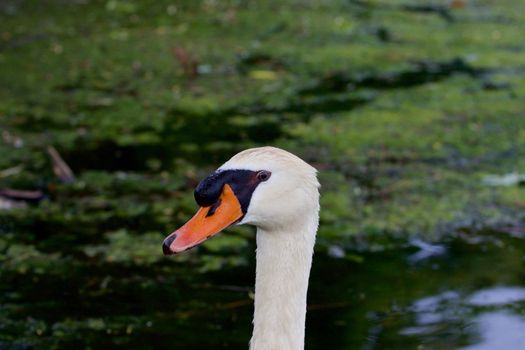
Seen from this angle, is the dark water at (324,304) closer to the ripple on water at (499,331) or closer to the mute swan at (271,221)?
the ripple on water at (499,331)

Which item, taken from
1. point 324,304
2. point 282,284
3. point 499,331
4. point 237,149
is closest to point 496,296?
point 499,331

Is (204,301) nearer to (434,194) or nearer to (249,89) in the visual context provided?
(434,194)

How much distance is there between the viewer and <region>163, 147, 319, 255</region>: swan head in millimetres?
2768

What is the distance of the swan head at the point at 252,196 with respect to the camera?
2768 millimetres

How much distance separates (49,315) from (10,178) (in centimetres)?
160

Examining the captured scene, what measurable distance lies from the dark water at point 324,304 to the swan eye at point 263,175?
57.7 inches

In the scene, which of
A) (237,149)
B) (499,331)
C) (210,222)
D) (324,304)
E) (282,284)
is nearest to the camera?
(210,222)

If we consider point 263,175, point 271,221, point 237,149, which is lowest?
point 237,149

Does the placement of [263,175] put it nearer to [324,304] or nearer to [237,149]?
[324,304]

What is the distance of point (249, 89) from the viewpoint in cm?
744

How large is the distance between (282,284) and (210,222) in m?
0.28

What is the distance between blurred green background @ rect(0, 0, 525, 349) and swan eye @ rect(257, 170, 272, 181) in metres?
1.48

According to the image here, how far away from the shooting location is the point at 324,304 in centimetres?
451

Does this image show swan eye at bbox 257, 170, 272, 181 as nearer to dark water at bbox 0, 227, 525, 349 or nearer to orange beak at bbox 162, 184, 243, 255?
orange beak at bbox 162, 184, 243, 255
